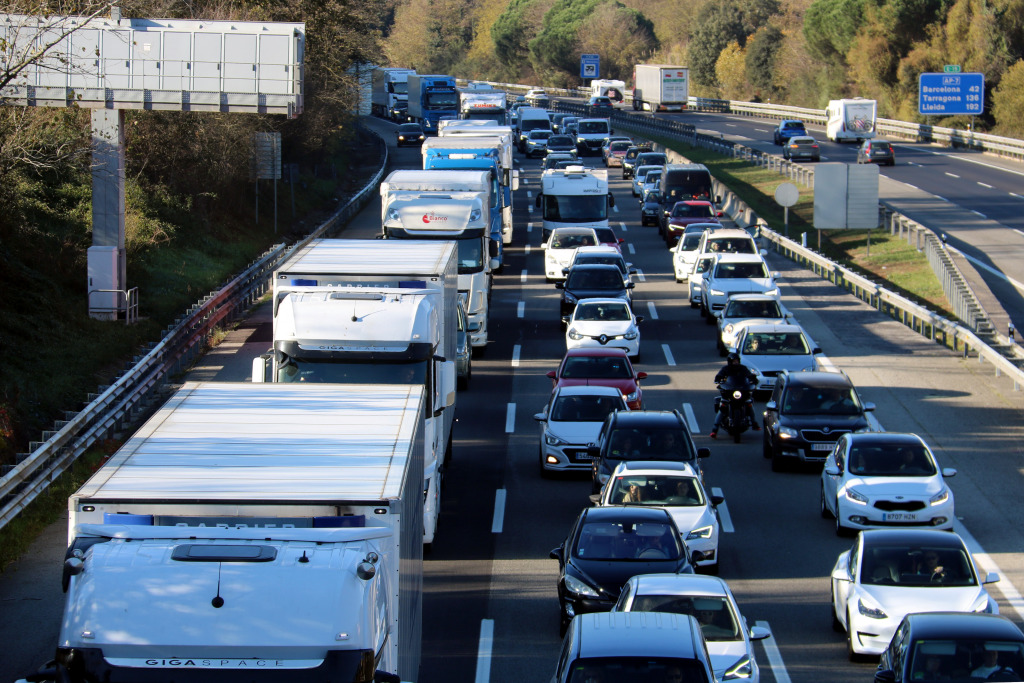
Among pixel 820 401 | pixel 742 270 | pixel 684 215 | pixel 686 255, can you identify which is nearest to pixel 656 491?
pixel 820 401

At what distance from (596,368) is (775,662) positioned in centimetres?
1059

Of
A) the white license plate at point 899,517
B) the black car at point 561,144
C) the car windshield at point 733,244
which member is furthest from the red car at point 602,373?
the black car at point 561,144

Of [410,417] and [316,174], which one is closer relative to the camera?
[410,417]

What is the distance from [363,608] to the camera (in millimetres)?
7102

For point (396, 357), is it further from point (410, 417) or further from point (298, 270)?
point (410, 417)

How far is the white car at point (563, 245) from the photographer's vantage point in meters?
37.2

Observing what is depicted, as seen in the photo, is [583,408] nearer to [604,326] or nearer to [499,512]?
[499,512]

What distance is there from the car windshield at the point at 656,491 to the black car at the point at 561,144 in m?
53.8

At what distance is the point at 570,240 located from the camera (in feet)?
124

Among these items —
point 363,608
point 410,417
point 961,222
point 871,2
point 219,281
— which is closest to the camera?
point 363,608

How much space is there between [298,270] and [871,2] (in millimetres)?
93590

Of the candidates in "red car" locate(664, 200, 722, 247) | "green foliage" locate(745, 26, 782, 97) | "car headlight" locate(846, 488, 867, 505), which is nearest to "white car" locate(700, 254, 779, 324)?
"red car" locate(664, 200, 722, 247)

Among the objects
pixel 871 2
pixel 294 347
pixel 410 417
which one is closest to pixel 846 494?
pixel 294 347

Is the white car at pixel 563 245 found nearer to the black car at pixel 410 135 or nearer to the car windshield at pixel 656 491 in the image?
the car windshield at pixel 656 491
